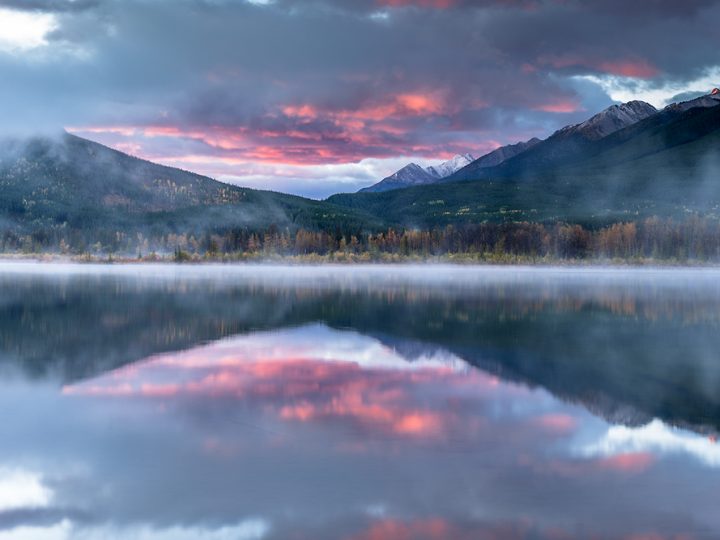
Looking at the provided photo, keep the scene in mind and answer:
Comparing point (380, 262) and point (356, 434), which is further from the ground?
point (356, 434)

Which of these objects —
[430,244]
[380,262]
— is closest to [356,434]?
[380,262]

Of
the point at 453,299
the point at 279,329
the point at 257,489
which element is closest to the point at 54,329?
the point at 279,329

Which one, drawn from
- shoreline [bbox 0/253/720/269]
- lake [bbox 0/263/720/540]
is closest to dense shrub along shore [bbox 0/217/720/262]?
shoreline [bbox 0/253/720/269]

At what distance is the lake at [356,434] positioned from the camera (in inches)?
324

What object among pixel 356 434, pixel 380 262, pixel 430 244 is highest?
pixel 430 244

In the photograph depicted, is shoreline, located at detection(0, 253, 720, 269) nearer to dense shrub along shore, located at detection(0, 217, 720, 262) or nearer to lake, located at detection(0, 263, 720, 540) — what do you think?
dense shrub along shore, located at detection(0, 217, 720, 262)

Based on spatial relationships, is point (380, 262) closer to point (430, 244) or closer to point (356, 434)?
point (430, 244)

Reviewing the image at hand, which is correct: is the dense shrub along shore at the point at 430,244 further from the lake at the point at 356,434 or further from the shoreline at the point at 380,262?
the lake at the point at 356,434

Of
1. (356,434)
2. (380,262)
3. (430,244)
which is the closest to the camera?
(356,434)

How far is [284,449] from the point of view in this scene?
10.8 metres

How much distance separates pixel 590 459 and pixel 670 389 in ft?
20.1

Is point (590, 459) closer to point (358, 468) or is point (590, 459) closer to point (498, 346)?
point (358, 468)

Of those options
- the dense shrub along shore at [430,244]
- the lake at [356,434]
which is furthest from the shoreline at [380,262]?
the lake at [356,434]

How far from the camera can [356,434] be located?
1177 centimetres
